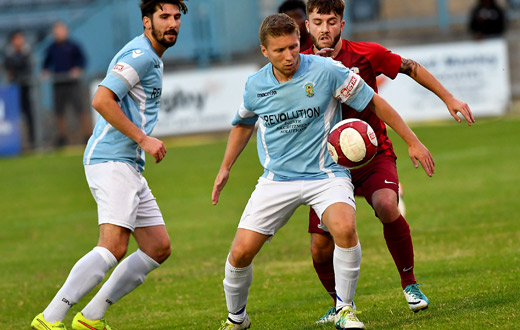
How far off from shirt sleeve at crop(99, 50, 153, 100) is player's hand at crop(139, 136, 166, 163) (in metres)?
0.39

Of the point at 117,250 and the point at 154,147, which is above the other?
the point at 154,147

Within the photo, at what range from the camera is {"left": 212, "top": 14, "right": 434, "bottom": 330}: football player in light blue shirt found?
5.85 metres

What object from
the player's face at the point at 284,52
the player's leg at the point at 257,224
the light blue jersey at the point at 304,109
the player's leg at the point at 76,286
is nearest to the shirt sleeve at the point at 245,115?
the light blue jersey at the point at 304,109

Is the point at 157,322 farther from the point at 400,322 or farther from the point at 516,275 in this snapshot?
the point at 516,275

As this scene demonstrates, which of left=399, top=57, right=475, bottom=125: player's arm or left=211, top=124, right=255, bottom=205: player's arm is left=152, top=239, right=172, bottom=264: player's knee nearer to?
left=211, top=124, right=255, bottom=205: player's arm

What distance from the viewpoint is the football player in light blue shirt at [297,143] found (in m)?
5.85

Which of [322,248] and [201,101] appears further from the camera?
[201,101]

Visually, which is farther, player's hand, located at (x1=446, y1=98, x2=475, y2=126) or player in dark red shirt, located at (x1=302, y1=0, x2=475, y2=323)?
player in dark red shirt, located at (x1=302, y1=0, x2=475, y2=323)

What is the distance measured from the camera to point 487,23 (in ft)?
75.7

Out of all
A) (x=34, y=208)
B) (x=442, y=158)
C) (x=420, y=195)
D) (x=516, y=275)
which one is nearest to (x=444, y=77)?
(x=442, y=158)

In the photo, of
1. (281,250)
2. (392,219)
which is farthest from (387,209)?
(281,250)

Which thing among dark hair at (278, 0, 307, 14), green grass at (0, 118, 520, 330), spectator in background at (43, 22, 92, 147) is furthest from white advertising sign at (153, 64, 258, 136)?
dark hair at (278, 0, 307, 14)

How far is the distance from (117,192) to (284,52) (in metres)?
1.44

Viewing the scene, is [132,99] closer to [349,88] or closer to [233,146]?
[233,146]
